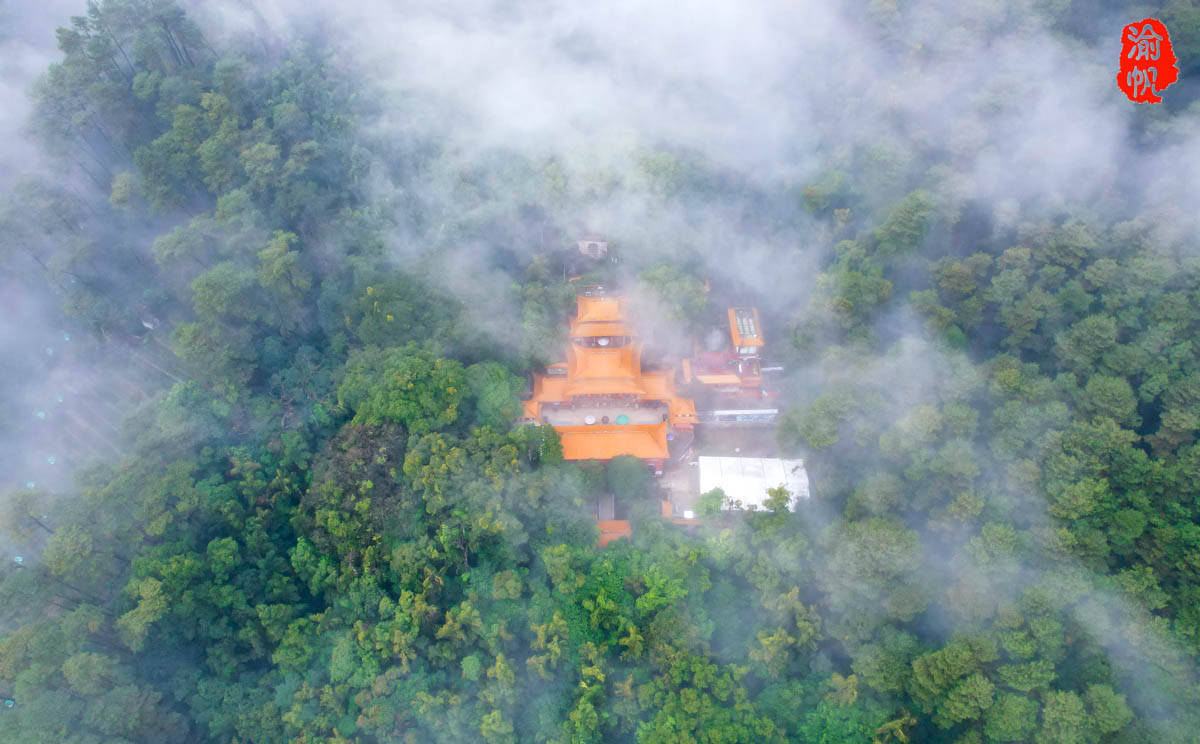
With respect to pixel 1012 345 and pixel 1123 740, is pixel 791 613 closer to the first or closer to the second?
pixel 1123 740

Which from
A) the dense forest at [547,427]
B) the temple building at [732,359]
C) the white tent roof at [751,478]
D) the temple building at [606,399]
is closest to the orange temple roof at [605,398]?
the temple building at [606,399]

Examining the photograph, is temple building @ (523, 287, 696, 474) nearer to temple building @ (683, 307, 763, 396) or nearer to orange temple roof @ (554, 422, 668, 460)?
orange temple roof @ (554, 422, 668, 460)

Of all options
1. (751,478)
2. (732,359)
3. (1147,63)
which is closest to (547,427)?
(751,478)

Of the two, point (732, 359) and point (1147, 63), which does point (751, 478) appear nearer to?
point (732, 359)

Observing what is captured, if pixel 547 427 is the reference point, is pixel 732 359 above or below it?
above

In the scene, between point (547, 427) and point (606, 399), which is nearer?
point (547, 427)

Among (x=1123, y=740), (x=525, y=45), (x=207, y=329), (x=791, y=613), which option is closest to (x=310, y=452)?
(x=207, y=329)

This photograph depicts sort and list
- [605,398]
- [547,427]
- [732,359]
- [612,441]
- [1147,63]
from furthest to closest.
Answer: [732,359], [605,398], [612,441], [1147,63], [547,427]

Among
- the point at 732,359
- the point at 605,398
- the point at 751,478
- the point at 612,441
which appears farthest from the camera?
the point at 732,359
